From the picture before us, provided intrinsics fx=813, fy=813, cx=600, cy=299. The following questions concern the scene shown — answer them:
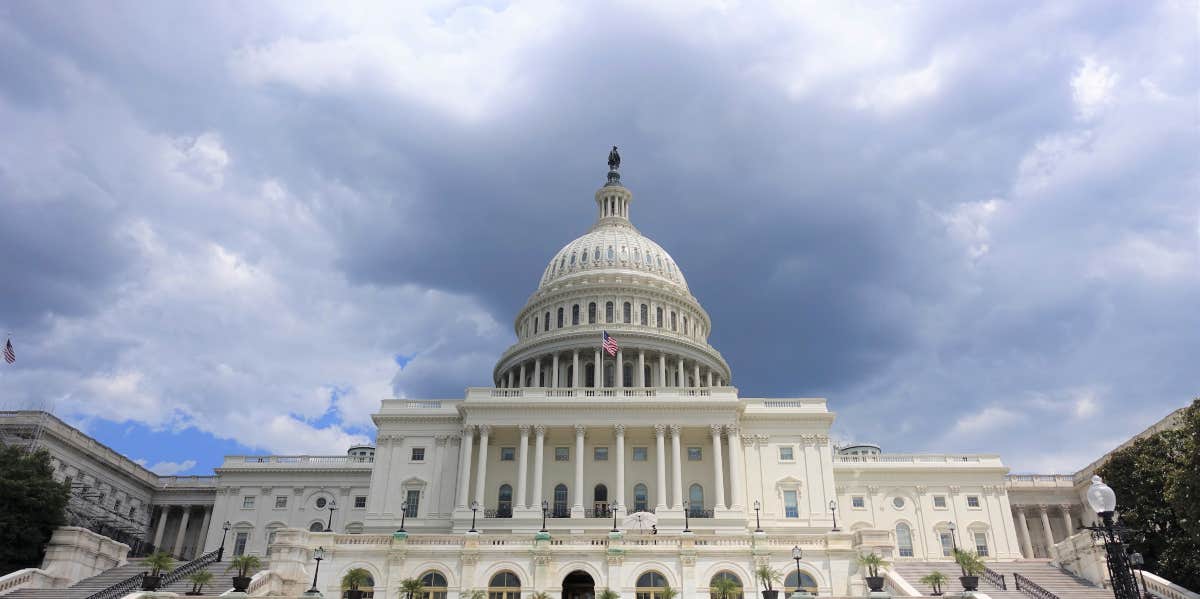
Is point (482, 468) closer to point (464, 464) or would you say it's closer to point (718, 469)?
point (464, 464)

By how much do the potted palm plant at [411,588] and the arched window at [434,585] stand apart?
6.77ft

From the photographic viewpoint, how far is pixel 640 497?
65938 mm

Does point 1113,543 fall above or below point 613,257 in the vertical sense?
below

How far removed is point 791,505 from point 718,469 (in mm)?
7292

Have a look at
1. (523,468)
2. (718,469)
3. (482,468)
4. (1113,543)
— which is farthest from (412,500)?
(1113,543)

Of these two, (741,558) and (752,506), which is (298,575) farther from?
(752,506)

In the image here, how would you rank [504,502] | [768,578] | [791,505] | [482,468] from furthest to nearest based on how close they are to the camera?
[504,502] < [791,505] < [482,468] < [768,578]

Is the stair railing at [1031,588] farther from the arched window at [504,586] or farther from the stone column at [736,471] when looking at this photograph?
the arched window at [504,586]

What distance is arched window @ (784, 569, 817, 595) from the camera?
40406 mm

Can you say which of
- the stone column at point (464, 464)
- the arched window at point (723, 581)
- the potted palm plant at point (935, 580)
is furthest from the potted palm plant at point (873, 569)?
the stone column at point (464, 464)

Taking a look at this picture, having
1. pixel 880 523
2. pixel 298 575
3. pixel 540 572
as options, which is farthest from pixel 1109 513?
pixel 880 523

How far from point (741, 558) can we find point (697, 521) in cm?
1922

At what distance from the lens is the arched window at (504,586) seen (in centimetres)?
4081

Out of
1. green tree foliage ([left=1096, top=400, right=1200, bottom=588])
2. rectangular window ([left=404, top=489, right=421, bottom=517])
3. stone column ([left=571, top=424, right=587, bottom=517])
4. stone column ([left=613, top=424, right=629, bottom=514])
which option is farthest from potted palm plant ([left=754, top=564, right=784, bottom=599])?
rectangular window ([left=404, top=489, right=421, bottom=517])
